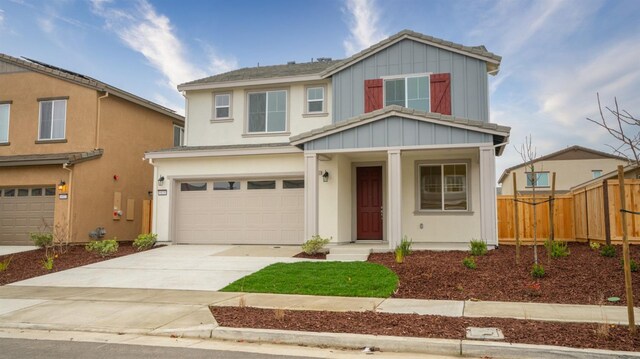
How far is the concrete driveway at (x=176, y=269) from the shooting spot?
436 inches

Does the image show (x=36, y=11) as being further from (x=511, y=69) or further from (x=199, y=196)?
(x=511, y=69)

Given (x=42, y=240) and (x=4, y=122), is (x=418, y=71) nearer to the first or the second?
(x=42, y=240)

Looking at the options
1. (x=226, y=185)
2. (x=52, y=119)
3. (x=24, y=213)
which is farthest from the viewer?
(x=52, y=119)

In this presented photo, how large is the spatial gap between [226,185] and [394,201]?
6077 mm

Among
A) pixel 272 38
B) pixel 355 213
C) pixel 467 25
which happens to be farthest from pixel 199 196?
pixel 467 25

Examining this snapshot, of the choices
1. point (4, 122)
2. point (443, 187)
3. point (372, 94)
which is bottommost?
point (443, 187)

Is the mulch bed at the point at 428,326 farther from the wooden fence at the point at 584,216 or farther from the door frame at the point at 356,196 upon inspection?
the door frame at the point at 356,196

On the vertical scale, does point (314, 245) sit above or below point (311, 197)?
below

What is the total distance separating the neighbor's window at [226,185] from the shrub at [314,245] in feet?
13.3

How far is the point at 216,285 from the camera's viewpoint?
10.6 metres

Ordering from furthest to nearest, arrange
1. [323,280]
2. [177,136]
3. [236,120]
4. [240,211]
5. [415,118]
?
[177,136], [236,120], [240,211], [415,118], [323,280]

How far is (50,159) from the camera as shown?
17734 mm

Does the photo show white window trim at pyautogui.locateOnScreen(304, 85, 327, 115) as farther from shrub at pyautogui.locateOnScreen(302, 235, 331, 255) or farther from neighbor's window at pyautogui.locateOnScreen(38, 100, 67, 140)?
neighbor's window at pyautogui.locateOnScreen(38, 100, 67, 140)

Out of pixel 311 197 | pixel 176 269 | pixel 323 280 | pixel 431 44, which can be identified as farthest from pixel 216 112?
pixel 323 280
